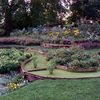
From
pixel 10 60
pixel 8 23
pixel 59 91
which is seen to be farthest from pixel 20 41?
pixel 59 91

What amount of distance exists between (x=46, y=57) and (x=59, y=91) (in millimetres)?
3195

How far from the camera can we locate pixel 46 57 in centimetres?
965

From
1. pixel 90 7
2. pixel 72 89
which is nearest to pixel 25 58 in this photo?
pixel 72 89

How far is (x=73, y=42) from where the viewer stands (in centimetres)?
1262

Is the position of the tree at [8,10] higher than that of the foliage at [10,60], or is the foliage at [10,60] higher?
the tree at [8,10]

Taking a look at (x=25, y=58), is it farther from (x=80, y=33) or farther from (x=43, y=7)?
(x=43, y=7)

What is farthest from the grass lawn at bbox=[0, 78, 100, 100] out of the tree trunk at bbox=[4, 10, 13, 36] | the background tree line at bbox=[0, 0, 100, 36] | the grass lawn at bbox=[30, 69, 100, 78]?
the tree trunk at bbox=[4, 10, 13, 36]

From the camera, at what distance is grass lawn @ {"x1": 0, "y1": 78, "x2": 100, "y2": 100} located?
6.16 metres

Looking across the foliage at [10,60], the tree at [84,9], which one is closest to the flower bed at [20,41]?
the foliage at [10,60]

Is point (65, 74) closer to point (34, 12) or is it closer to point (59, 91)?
point (59, 91)

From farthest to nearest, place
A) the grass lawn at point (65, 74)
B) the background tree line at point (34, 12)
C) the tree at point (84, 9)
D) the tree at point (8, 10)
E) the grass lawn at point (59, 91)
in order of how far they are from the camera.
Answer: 1. the tree at point (84, 9)
2. the background tree line at point (34, 12)
3. the tree at point (8, 10)
4. the grass lawn at point (65, 74)
5. the grass lawn at point (59, 91)

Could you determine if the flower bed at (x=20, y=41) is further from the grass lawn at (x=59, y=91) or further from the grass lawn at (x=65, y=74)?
the grass lawn at (x=59, y=91)

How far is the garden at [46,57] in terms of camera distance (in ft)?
21.7

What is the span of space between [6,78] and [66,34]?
5.56 m
